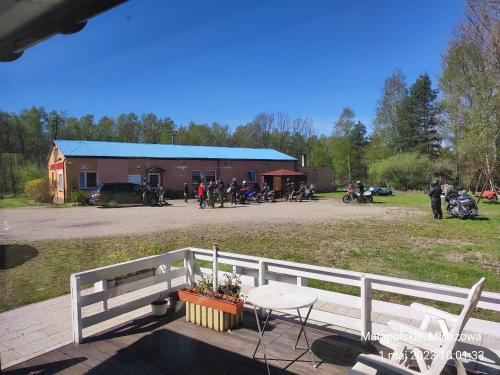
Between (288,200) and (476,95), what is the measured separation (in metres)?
14.6

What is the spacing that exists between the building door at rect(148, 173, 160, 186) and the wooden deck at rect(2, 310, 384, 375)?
21.9m

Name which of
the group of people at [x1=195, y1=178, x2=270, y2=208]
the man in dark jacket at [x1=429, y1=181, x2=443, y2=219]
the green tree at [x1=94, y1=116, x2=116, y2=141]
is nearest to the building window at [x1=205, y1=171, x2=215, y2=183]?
the group of people at [x1=195, y1=178, x2=270, y2=208]

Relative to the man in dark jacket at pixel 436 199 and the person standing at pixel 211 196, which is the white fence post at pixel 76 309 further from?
the person standing at pixel 211 196

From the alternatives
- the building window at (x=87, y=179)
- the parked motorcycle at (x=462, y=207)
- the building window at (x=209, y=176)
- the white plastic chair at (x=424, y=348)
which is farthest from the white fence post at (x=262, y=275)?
the building window at (x=209, y=176)

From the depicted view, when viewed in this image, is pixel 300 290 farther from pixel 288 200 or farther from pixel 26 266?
pixel 288 200

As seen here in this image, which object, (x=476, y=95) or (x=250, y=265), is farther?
(x=476, y=95)

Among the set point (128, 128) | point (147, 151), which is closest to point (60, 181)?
point (147, 151)

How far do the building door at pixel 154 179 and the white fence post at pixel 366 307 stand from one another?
23.0 m

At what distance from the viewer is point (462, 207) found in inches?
527

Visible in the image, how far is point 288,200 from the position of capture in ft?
79.0

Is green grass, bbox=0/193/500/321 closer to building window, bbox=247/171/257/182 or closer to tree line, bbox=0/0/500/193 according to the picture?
tree line, bbox=0/0/500/193

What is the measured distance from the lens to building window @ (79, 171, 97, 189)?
2225cm

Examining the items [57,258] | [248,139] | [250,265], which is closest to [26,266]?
[57,258]

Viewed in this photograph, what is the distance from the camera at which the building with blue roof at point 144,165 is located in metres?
22.2
